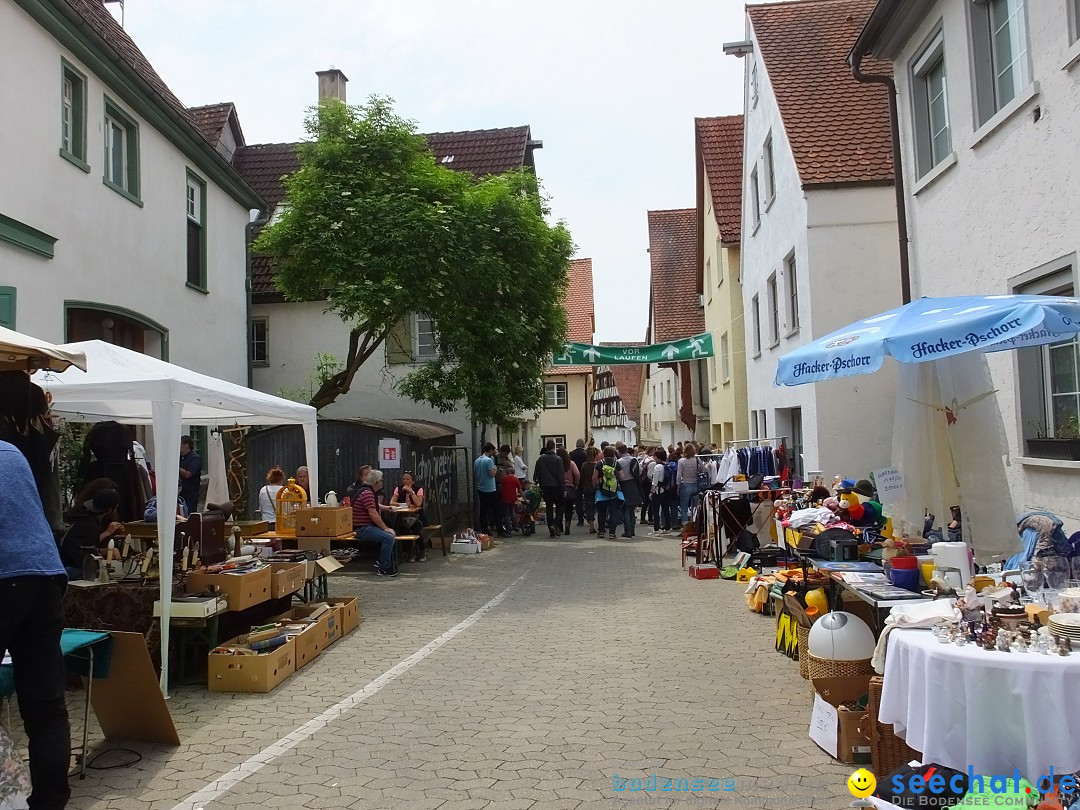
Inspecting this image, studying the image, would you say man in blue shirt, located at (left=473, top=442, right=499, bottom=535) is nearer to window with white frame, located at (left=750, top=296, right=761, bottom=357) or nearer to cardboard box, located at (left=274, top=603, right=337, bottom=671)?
window with white frame, located at (left=750, top=296, right=761, bottom=357)

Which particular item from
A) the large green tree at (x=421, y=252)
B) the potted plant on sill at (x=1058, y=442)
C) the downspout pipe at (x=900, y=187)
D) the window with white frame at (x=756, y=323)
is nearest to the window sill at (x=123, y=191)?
the large green tree at (x=421, y=252)

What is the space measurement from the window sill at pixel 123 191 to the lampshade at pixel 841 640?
10.8m

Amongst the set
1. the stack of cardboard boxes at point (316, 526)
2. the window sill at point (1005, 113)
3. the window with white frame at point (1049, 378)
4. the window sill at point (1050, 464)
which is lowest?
the stack of cardboard boxes at point (316, 526)

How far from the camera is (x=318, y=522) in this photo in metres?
10.7

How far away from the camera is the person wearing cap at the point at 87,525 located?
22.1 ft

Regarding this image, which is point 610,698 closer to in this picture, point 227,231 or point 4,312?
point 4,312

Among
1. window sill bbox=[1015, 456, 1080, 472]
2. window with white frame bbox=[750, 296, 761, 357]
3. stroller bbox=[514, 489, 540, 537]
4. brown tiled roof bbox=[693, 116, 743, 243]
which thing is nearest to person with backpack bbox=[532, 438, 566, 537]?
stroller bbox=[514, 489, 540, 537]

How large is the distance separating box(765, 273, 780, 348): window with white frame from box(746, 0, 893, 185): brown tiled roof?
3.43m

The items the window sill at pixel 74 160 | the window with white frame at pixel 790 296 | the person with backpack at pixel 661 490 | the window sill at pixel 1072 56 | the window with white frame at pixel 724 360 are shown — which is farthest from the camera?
the window with white frame at pixel 724 360

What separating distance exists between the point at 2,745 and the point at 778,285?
1407 centimetres

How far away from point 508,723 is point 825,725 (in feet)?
6.29

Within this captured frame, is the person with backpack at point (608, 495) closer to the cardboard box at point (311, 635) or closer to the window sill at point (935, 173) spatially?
the window sill at point (935, 173)

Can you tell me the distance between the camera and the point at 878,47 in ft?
35.8

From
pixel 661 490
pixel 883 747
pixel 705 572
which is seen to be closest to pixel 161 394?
pixel 883 747
